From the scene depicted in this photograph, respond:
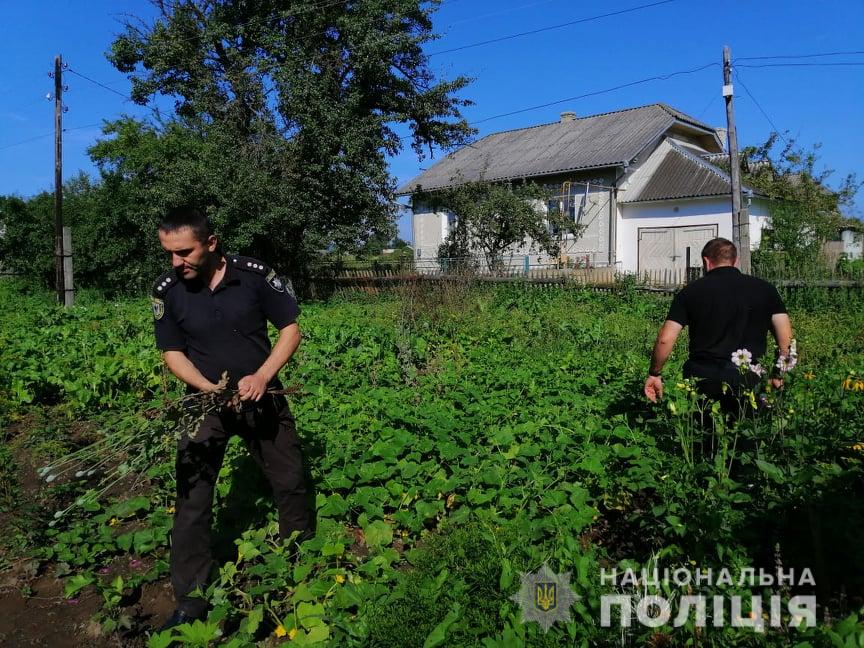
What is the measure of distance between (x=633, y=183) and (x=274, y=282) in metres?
23.2

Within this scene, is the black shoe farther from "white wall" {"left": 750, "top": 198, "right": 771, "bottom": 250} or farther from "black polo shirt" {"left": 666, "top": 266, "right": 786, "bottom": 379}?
A: "white wall" {"left": 750, "top": 198, "right": 771, "bottom": 250}

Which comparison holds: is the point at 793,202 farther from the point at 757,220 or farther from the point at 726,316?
the point at 726,316

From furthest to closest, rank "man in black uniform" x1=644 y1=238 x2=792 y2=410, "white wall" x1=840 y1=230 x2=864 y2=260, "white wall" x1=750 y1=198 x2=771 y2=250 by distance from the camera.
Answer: "white wall" x1=840 y1=230 x2=864 y2=260 < "white wall" x1=750 y1=198 x2=771 y2=250 < "man in black uniform" x1=644 y1=238 x2=792 y2=410

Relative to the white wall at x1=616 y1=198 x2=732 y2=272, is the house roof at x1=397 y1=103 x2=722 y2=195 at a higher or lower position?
higher

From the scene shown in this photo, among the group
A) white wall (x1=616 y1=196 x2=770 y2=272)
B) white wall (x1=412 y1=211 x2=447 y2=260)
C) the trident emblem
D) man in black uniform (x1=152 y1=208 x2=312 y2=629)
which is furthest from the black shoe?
white wall (x1=412 y1=211 x2=447 y2=260)

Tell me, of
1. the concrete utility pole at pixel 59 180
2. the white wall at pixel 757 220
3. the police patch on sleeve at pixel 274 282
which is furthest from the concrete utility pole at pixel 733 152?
the concrete utility pole at pixel 59 180

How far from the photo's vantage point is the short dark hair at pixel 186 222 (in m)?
2.79

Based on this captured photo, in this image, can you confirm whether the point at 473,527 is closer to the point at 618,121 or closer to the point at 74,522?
the point at 74,522

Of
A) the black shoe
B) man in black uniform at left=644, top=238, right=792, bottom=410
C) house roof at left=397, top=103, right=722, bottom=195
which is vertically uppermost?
house roof at left=397, top=103, right=722, bottom=195

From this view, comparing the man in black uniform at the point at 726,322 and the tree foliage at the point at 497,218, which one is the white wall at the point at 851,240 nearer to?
the tree foliage at the point at 497,218

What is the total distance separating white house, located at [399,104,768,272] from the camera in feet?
71.3

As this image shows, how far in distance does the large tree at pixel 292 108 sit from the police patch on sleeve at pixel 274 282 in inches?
539

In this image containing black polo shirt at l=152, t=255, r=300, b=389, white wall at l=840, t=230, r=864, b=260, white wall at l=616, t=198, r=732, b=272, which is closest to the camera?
black polo shirt at l=152, t=255, r=300, b=389

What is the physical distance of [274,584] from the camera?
2.76 m
